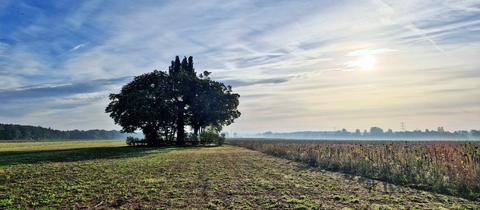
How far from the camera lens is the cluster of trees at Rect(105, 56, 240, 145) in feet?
199

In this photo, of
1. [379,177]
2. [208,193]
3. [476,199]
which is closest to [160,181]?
[208,193]

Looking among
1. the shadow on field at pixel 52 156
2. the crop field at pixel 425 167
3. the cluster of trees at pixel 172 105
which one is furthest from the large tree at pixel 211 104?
the crop field at pixel 425 167

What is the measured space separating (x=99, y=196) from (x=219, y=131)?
218ft

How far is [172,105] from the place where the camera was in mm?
65250

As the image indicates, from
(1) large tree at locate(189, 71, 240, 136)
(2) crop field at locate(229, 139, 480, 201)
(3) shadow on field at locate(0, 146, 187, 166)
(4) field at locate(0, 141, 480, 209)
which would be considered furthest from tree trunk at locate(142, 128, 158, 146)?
(4) field at locate(0, 141, 480, 209)

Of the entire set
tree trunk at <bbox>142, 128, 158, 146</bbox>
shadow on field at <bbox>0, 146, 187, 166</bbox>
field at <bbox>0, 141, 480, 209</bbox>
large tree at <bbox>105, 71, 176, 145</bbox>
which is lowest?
field at <bbox>0, 141, 480, 209</bbox>

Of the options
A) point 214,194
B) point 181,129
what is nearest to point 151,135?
point 181,129

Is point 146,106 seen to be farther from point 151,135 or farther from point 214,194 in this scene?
point 214,194

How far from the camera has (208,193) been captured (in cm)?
1264

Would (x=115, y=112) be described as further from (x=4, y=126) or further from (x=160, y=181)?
(x=4, y=126)

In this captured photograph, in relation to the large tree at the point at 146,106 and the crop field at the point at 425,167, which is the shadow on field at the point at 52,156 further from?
the crop field at the point at 425,167

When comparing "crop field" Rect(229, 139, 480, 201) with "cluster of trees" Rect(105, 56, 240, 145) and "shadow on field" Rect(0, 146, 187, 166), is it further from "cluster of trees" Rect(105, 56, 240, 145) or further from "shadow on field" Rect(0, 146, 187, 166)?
"cluster of trees" Rect(105, 56, 240, 145)

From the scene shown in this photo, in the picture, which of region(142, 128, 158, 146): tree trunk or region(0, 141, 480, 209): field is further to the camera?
region(142, 128, 158, 146): tree trunk

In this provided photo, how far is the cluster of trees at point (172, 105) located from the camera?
2391 inches
